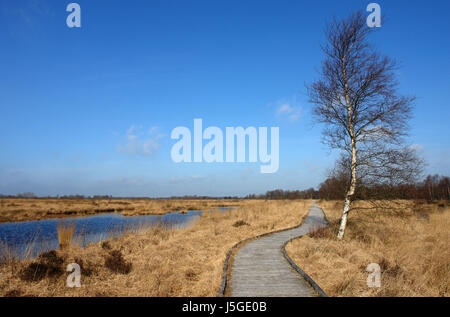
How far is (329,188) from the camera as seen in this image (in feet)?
47.5

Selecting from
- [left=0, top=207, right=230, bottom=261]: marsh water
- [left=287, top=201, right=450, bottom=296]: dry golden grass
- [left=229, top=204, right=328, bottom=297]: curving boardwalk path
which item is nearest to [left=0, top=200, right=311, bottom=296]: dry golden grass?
[left=229, top=204, right=328, bottom=297]: curving boardwalk path

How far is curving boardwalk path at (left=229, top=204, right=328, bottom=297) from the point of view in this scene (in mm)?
6273

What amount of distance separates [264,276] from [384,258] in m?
6.04

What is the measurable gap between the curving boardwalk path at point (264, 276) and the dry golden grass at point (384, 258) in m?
0.76

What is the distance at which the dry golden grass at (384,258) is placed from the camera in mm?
7098

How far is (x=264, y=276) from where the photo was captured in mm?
7449

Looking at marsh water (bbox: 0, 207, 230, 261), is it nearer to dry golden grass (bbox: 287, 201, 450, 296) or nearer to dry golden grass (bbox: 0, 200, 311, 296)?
dry golden grass (bbox: 0, 200, 311, 296)

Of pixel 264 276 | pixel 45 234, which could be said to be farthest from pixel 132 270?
pixel 45 234

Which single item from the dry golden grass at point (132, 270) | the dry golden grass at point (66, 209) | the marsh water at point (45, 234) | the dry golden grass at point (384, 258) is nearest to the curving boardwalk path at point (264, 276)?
the dry golden grass at point (132, 270)

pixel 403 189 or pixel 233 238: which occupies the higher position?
pixel 403 189
